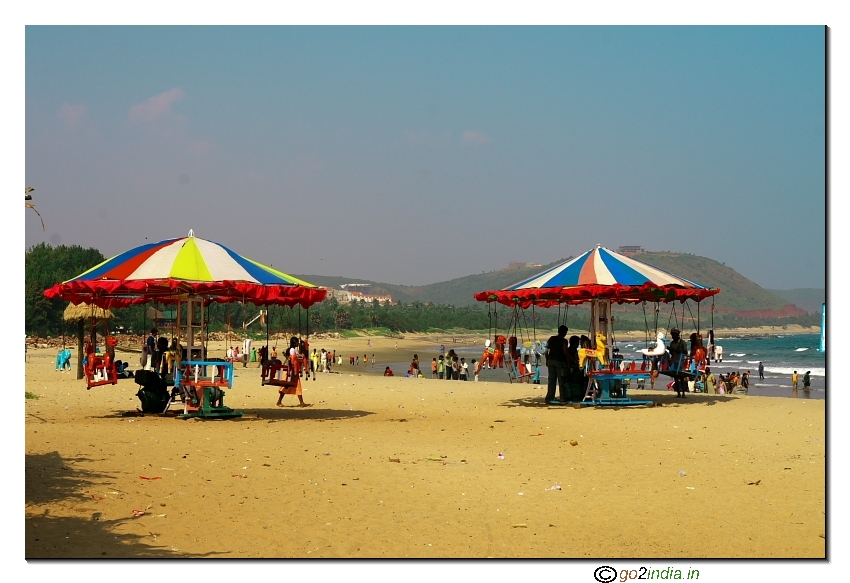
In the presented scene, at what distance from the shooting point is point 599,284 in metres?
16.8

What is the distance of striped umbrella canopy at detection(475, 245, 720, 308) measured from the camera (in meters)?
17.0

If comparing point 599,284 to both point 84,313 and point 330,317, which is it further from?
point 330,317

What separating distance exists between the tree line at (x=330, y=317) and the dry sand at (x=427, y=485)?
217 cm

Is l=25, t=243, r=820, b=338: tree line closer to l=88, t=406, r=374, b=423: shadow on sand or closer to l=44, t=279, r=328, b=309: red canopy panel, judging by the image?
l=44, t=279, r=328, b=309: red canopy panel

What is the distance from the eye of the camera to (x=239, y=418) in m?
15.4

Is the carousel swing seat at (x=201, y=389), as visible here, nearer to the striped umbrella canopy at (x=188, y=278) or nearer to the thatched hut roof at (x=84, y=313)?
the striped umbrella canopy at (x=188, y=278)

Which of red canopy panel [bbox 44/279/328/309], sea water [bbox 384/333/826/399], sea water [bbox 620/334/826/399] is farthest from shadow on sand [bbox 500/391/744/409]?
sea water [bbox 620/334/826/399]

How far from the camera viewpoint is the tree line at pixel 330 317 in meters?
23.8

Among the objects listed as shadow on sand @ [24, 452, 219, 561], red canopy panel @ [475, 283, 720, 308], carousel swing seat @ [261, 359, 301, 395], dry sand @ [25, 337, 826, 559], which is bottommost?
dry sand @ [25, 337, 826, 559]

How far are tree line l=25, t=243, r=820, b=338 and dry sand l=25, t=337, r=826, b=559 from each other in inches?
85.6

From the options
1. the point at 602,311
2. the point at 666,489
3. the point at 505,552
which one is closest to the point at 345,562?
the point at 505,552

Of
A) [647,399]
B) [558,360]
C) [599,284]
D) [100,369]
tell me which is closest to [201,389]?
[100,369]
